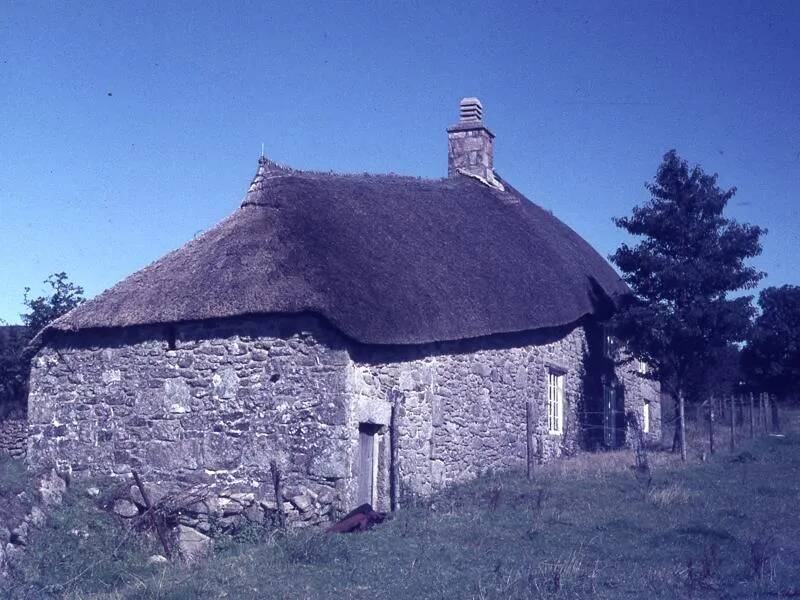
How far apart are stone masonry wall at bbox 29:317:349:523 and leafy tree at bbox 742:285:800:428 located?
91.6 feet

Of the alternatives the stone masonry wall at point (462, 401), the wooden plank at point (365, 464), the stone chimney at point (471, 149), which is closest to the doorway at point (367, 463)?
the wooden plank at point (365, 464)

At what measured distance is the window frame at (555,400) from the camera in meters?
16.5

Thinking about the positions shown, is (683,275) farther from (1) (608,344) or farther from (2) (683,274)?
(1) (608,344)

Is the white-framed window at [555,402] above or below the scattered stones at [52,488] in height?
above

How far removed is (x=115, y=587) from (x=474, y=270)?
8.30 metres

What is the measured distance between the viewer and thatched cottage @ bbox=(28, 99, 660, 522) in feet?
36.3

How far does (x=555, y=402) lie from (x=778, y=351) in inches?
879

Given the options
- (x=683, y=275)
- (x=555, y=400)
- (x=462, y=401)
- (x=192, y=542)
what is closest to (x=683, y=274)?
(x=683, y=275)

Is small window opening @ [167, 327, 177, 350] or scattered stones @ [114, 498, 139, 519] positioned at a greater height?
small window opening @ [167, 327, 177, 350]

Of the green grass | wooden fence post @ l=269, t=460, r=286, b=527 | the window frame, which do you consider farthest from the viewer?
the window frame

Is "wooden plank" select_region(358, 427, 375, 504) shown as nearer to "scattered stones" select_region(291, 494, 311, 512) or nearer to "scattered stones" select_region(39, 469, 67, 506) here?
"scattered stones" select_region(291, 494, 311, 512)

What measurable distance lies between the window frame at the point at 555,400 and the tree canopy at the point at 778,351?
2070 centimetres

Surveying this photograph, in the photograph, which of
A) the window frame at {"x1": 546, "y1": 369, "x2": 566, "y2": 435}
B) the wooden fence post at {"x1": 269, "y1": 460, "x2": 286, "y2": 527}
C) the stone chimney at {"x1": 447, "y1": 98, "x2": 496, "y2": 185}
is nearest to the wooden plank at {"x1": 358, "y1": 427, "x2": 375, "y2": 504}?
the wooden fence post at {"x1": 269, "y1": 460, "x2": 286, "y2": 527}

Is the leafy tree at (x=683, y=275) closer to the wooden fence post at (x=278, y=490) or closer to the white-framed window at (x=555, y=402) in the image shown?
the white-framed window at (x=555, y=402)
